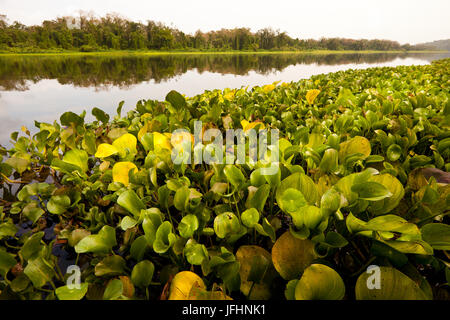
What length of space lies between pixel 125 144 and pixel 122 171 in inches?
9.1

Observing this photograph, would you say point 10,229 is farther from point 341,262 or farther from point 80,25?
point 80,25

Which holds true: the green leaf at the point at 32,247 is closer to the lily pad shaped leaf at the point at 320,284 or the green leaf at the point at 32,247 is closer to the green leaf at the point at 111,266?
the green leaf at the point at 111,266

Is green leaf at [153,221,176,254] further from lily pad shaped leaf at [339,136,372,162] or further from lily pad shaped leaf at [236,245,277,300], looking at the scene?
lily pad shaped leaf at [339,136,372,162]

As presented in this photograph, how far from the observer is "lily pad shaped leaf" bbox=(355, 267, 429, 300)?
1.73ft

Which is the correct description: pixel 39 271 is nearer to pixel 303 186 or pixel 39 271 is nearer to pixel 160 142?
pixel 160 142

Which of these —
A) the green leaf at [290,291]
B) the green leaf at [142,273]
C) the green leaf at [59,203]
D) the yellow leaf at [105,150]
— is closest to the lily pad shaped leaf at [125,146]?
the yellow leaf at [105,150]

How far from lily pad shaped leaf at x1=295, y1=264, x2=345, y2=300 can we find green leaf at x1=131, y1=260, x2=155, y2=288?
15.1 inches

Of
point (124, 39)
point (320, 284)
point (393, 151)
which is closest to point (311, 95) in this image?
point (393, 151)

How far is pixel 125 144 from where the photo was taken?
1202 millimetres

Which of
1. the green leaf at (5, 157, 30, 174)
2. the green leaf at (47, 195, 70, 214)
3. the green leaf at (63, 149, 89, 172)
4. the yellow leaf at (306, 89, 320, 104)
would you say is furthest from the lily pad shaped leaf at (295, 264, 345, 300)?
the yellow leaf at (306, 89, 320, 104)

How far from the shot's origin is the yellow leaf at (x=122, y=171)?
1008 millimetres

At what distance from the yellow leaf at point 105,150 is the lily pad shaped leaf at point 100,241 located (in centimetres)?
49

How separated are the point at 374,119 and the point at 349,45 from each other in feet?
304

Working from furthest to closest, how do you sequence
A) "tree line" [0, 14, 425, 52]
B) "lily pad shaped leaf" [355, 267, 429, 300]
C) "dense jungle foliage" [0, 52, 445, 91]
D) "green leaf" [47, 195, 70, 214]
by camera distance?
"tree line" [0, 14, 425, 52]
"dense jungle foliage" [0, 52, 445, 91]
"green leaf" [47, 195, 70, 214]
"lily pad shaped leaf" [355, 267, 429, 300]
